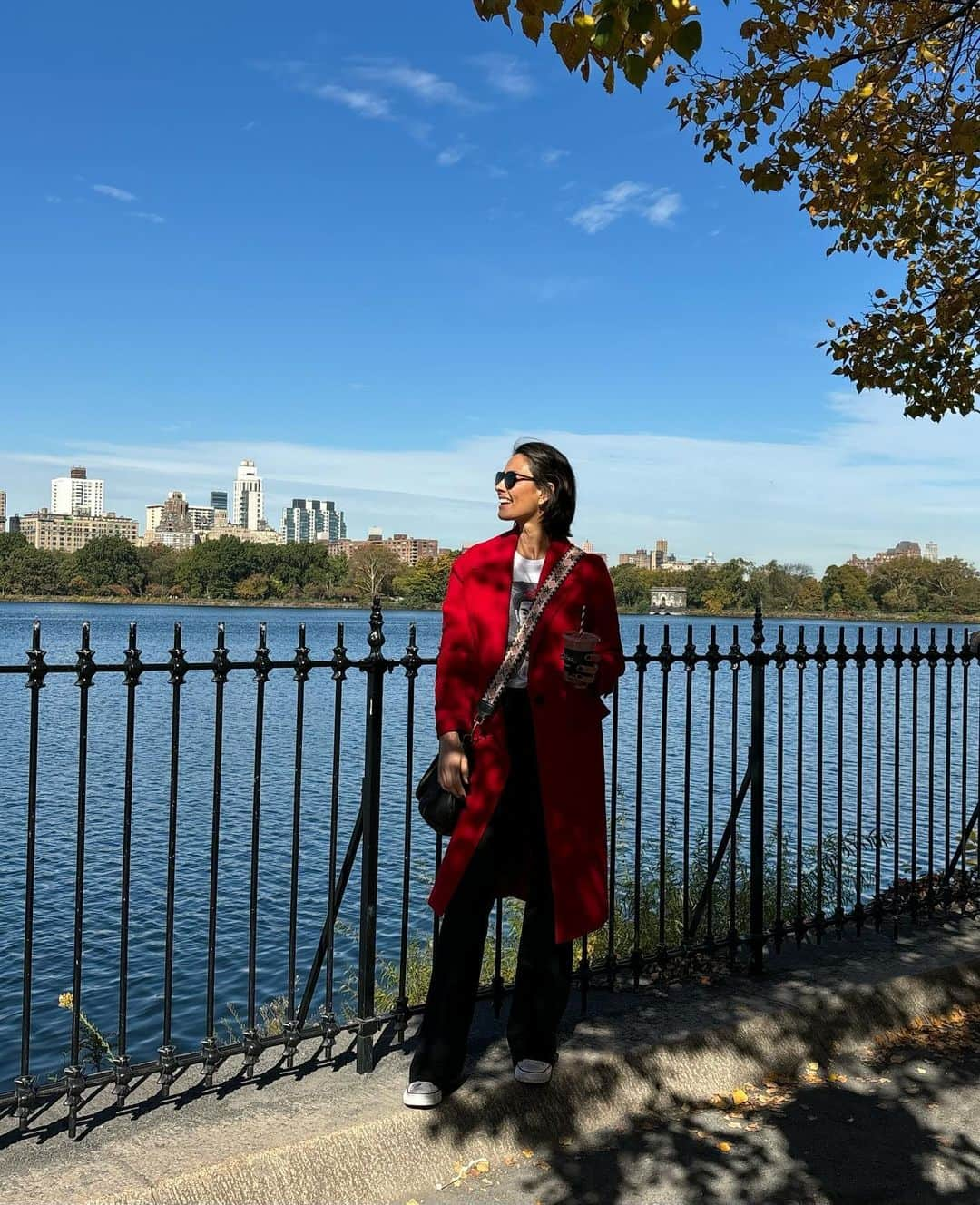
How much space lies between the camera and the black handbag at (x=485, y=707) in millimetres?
3869

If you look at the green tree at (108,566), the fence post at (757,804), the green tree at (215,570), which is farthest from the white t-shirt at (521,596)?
the green tree at (108,566)

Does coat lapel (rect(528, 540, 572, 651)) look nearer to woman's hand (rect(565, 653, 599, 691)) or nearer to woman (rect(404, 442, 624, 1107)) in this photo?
woman (rect(404, 442, 624, 1107))

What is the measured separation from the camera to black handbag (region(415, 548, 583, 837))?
3869mm

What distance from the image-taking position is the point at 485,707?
3.90 m

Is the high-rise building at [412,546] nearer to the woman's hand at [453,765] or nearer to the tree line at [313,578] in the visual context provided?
the tree line at [313,578]

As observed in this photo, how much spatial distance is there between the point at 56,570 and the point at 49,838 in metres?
112

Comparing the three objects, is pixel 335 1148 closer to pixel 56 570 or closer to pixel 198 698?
pixel 198 698

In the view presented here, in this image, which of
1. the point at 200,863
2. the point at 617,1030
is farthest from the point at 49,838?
the point at 617,1030

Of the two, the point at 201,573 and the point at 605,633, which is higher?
the point at 201,573

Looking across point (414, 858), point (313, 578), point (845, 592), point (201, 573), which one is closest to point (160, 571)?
point (201, 573)

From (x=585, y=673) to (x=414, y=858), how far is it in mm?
11163

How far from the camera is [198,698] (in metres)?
38.9

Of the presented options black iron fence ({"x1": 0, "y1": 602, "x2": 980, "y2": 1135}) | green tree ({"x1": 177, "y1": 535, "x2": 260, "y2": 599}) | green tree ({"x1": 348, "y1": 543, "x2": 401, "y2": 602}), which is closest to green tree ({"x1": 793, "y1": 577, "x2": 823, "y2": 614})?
green tree ({"x1": 348, "y1": 543, "x2": 401, "y2": 602})

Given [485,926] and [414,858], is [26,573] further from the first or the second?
[485,926]
